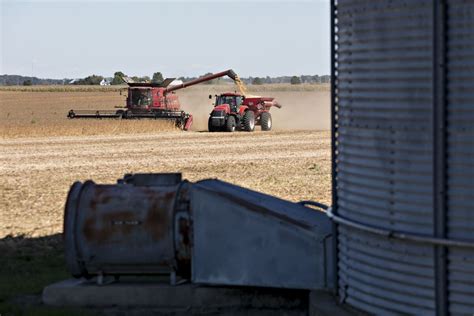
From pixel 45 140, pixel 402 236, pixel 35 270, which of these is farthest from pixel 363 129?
pixel 45 140

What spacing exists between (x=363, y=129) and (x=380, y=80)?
1.54 ft

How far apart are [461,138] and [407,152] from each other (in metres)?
0.51

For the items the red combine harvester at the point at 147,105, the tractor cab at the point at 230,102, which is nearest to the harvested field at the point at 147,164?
the tractor cab at the point at 230,102

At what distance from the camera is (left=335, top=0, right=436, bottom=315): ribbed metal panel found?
293 inches

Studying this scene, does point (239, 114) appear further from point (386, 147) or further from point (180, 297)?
point (386, 147)

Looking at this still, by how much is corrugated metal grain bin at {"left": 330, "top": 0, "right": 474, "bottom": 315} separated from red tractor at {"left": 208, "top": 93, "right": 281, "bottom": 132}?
105 ft

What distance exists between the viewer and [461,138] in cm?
719

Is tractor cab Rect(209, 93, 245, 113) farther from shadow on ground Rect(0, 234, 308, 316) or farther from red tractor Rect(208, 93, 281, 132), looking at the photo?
shadow on ground Rect(0, 234, 308, 316)

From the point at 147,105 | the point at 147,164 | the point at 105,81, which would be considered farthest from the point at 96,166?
the point at 105,81

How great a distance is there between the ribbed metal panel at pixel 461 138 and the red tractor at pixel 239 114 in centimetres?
3294

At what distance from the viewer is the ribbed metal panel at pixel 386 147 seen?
7438mm

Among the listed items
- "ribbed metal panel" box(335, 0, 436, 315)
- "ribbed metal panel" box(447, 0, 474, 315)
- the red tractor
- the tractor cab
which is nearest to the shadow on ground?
"ribbed metal panel" box(335, 0, 436, 315)

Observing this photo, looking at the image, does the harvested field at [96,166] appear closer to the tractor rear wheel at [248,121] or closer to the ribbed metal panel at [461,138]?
the tractor rear wheel at [248,121]

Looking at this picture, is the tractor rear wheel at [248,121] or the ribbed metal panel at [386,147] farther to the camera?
the tractor rear wheel at [248,121]
